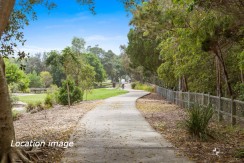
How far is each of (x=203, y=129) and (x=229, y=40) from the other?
5601mm

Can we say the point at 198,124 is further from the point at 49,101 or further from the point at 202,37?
the point at 49,101

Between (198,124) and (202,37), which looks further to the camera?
(202,37)

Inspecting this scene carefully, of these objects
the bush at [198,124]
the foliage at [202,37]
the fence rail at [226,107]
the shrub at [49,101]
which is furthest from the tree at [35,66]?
the bush at [198,124]

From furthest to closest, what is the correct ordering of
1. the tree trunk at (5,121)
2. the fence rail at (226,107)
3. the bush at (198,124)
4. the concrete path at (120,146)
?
the fence rail at (226,107) → the bush at (198,124) → the concrete path at (120,146) → the tree trunk at (5,121)

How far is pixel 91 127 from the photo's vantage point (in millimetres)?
11750

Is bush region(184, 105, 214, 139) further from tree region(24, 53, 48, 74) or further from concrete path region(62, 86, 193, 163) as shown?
tree region(24, 53, 48, 74)

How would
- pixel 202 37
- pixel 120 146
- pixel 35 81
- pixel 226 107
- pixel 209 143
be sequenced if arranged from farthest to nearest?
1. pixel 35 81
2. pixel 226 107
3. pixel 202 37
4. pixel 209 143
5. pixel 120 146

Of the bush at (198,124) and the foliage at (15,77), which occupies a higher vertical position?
the foliage at (15,77)

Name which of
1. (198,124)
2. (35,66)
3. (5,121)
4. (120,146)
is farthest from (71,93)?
(35,66)

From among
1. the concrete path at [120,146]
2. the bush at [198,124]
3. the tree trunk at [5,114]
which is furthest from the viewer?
the bush at [198,124]

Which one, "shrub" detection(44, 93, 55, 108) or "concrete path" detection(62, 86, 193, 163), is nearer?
"concrete path" detection(62, 86, 193, 163)

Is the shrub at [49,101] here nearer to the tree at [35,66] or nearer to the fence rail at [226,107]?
the fence rail at [226,107]

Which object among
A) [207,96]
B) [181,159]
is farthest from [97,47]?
[181,159]

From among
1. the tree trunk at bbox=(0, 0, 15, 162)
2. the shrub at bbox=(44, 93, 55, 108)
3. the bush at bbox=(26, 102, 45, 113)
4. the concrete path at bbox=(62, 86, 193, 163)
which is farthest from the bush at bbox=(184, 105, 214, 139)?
the shrub at bbox=(44, 93, 55, 108)
